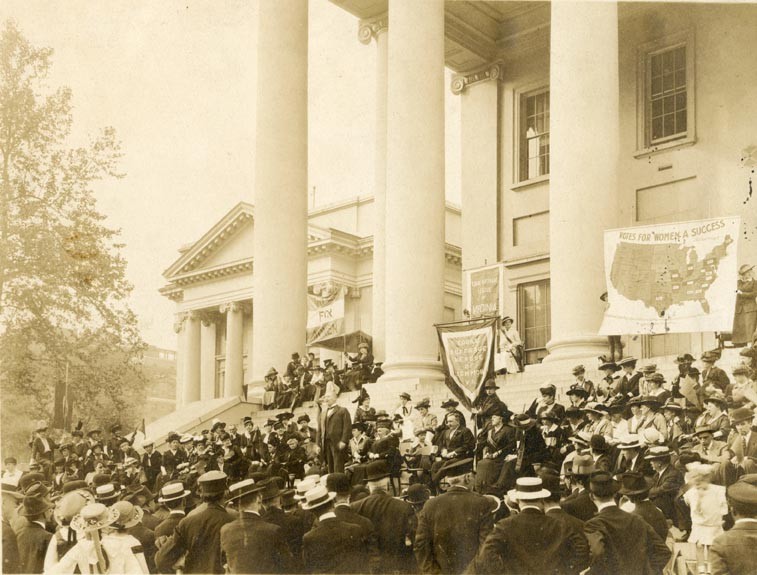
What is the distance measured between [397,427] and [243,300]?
3535 centimetres

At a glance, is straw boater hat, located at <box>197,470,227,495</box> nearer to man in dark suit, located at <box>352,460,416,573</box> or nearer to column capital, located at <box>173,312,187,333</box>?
man in dark suit, located at <box>352,460,416,573</box>

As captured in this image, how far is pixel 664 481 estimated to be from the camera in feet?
39.7

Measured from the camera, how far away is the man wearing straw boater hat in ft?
33.2

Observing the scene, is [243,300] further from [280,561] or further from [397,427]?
[280,561]

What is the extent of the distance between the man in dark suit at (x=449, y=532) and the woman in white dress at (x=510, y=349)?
45.4 ft

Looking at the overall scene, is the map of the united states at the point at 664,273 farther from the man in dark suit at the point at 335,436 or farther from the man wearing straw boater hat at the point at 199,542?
the man wearing straw boater hat at the point at 199,542

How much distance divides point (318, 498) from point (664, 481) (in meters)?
4.43

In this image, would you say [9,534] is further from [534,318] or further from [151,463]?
[534,318]

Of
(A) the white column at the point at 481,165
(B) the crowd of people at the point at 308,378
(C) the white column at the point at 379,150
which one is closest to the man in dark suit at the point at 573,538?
(B) the crowd of people at the point at 308,378

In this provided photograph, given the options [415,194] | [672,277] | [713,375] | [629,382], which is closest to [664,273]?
[672,277]

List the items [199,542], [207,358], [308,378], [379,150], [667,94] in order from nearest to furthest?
[199,542] → [308,378] → [667,94] → [379,150] → [207,358]

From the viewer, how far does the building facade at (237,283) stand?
5047 cm

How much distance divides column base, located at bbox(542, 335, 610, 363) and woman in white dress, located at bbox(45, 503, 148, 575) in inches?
503

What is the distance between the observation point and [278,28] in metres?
28.3
